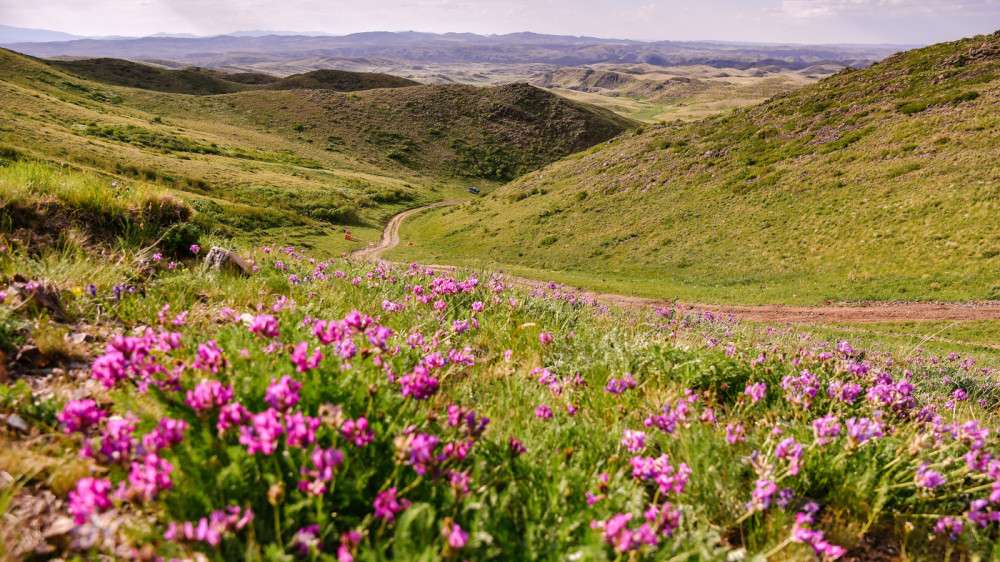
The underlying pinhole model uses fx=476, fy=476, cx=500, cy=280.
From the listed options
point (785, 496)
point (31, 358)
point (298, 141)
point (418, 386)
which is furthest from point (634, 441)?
point (298, 141)

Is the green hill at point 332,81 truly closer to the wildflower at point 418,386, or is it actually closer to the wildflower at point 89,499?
the wildflower at point 418,386

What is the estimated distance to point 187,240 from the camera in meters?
7.43

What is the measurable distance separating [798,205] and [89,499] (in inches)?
1599

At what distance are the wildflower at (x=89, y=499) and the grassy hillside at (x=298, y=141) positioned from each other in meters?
32.8

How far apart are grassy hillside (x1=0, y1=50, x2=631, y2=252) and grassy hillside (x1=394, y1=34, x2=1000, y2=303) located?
39.2 feet

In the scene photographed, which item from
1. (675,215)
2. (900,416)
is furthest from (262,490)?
(675,215)

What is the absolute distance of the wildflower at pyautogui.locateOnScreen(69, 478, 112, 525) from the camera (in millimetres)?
1634

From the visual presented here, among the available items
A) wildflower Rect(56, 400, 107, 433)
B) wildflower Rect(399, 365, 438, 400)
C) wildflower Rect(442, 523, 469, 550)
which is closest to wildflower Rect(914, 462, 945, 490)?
wildflower Rect(442, 523, 469, 550)

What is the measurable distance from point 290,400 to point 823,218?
123 feet

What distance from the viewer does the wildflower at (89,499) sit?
1.63 meters

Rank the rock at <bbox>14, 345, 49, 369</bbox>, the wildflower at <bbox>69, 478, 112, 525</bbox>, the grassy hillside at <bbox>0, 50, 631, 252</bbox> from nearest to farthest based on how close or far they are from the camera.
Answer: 1. the wildflower at <bbox>69, 478, 112, 525</bbox>
2. the rock at <bbox>14, 345, 49, 369</bbox>
3. the grassy hillside at <bbox>0, 50, 631, 252</bbox>

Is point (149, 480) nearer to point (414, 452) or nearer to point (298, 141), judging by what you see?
point (414, 452)

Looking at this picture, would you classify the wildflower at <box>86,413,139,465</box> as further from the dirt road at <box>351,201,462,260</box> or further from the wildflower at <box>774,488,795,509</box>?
the dirt road at <box>351,201,462,260</box>

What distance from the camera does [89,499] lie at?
1.63 metres
